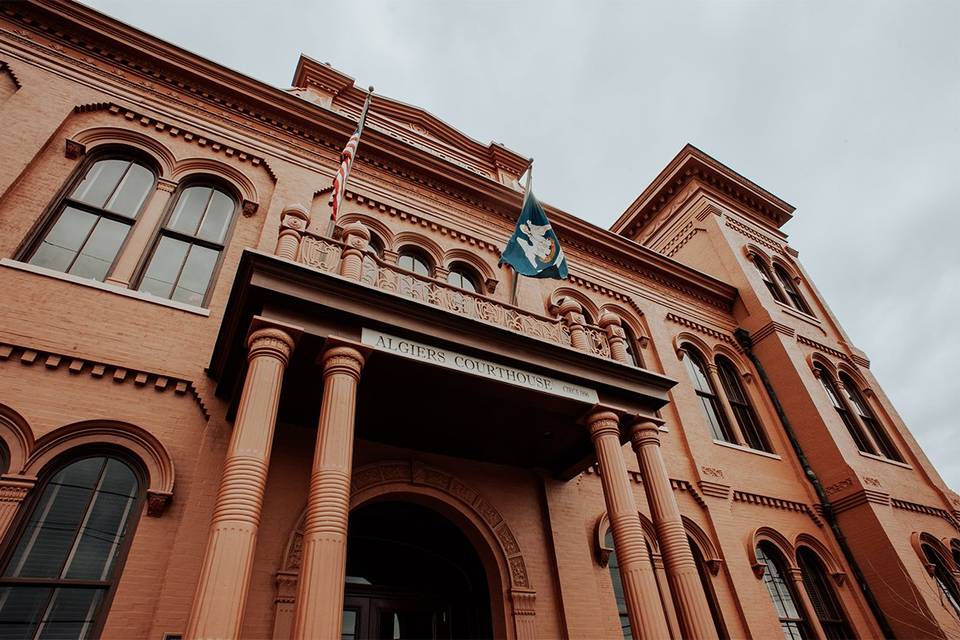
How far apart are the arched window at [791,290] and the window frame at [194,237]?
52.7 feet

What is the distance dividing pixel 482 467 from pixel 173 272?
547 centimetres

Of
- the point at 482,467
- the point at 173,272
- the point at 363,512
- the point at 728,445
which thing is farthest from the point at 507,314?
the point at 728,445

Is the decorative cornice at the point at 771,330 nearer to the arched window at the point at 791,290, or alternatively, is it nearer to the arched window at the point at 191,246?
the arched window at the point at 791,290

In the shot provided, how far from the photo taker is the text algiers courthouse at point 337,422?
5.55 m

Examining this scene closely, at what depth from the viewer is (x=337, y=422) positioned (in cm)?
533

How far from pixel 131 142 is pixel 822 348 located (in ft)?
57.3

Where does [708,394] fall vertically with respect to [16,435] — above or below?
above

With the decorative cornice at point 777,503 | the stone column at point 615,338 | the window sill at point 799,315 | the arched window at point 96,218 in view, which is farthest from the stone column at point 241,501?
the window sill at point 799,315

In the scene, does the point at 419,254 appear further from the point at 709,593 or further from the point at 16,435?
the point at 709,593

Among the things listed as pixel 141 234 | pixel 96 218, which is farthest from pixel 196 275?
pixel 96 218

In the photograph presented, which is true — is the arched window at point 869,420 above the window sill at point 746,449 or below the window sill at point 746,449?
above

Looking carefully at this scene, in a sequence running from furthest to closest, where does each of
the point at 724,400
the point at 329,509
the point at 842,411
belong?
the point at 842,411 → the point at 724,400 → the point at 329,509

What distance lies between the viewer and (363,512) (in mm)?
8203

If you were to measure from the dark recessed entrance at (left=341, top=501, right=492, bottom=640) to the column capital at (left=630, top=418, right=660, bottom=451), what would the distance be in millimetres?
3068
